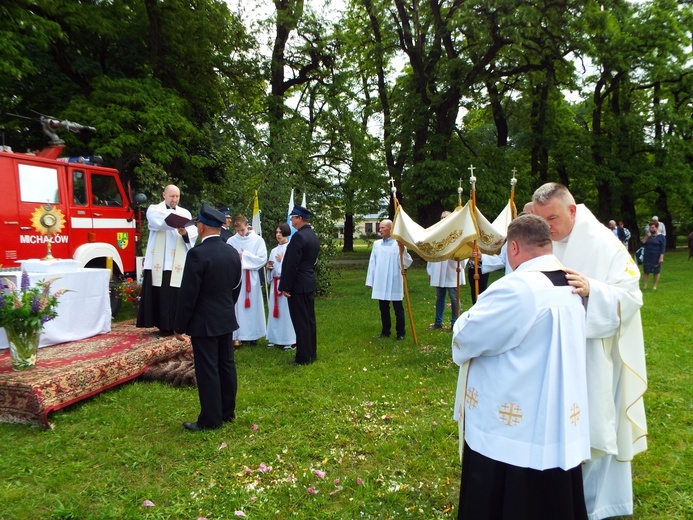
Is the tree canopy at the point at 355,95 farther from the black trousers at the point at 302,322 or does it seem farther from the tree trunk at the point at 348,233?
the tree trunk at the point at 348,233

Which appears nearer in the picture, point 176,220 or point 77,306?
point 176,220

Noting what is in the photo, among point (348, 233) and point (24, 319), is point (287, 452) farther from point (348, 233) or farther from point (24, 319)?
point (348, 233)

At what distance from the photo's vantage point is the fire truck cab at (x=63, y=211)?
784 cm

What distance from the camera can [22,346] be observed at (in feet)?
16.8

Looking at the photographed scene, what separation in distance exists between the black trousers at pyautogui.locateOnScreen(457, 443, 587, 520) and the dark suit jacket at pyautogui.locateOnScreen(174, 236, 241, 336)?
286cm

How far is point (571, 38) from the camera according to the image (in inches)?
687

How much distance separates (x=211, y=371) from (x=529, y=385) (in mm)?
3169

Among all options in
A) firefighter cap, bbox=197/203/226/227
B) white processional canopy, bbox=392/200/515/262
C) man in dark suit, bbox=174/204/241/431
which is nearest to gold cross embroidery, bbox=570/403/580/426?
man in dark suit, bbox=174/204/241/431

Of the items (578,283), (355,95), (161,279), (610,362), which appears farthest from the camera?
(355,95)

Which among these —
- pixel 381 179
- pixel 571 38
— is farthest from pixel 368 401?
pixel 571 38

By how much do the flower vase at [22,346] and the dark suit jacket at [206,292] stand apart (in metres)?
1.84

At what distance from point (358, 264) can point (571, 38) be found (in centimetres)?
1334

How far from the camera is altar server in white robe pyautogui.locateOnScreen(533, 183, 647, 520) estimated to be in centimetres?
284

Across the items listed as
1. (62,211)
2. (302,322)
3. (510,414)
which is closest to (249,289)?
(302,322)
